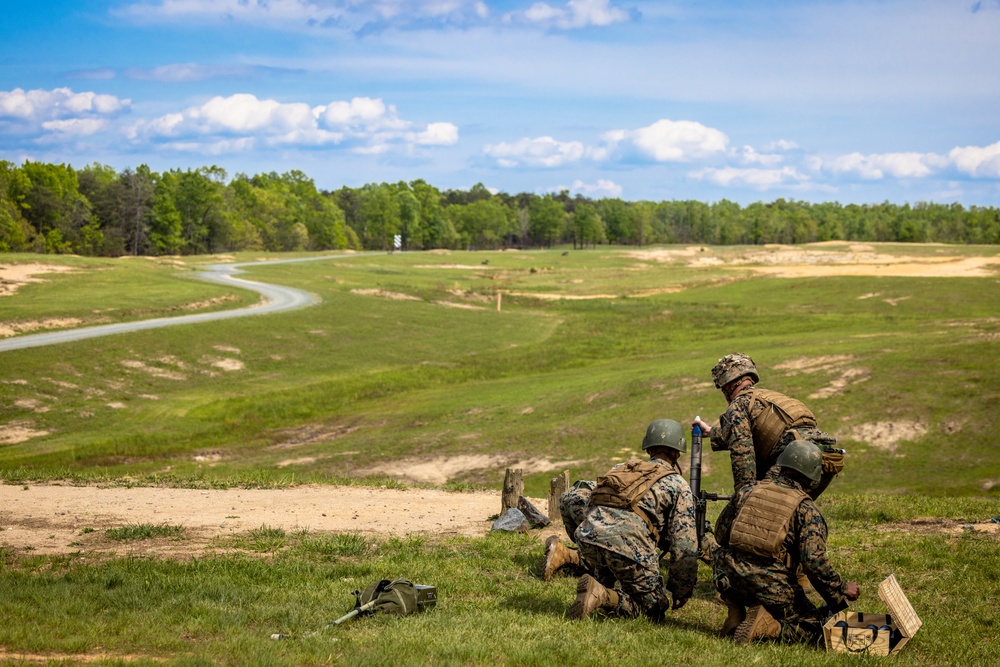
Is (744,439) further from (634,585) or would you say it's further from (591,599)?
(591,599)

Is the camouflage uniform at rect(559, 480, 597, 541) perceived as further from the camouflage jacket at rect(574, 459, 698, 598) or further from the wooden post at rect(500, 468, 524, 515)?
the wooden post at rect(500, 468, 524, 515)

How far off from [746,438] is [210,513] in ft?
31.8

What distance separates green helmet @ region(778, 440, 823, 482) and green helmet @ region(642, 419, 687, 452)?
1.25m

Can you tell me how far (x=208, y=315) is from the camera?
65062mm

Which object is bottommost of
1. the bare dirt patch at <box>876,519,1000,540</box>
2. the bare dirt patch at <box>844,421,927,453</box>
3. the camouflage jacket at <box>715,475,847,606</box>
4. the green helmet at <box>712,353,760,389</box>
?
the bare dirt patch at <box>844,421,927,453</box>

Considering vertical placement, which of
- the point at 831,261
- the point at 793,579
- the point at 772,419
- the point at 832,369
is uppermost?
the point at 831,261

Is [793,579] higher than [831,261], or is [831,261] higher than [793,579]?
[831,261]

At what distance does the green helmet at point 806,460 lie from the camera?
9.74 meters

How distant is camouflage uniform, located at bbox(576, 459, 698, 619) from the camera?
33.1 feet

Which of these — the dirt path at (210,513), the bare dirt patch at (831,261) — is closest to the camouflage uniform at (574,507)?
the dirt path at (210,513)

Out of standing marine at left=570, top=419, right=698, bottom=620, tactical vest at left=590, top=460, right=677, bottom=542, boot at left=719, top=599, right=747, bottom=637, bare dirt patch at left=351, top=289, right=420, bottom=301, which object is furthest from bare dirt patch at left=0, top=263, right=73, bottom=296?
boot at left=719, top=599, right=747, bottom=637

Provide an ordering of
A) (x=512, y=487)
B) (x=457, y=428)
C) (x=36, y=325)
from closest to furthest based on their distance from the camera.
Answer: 1. (x=512, y=487)
2. (x=457, y=428)
3. (x=36, y=325)

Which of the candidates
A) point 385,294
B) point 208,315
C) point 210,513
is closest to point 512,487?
point 210,513

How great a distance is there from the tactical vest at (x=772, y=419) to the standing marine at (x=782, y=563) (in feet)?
3.13
